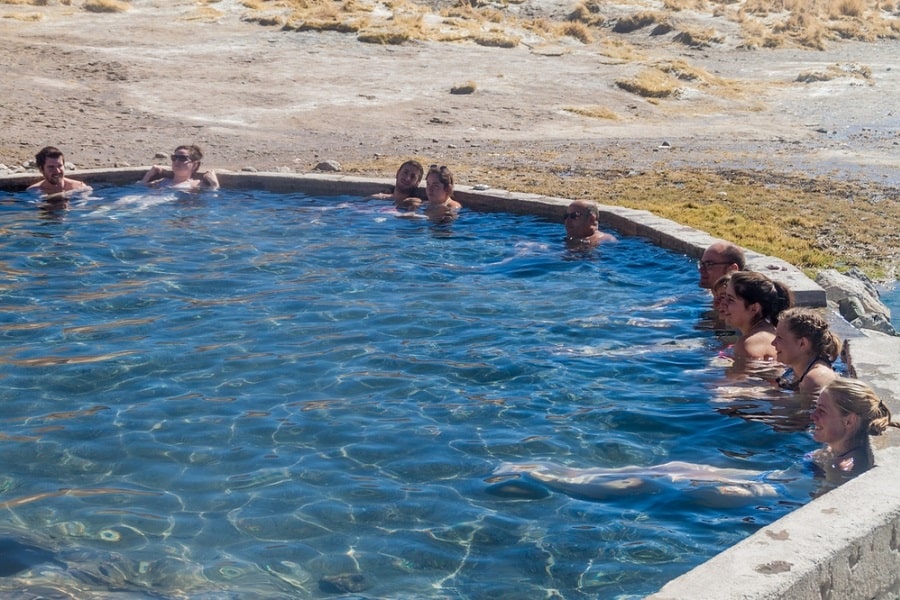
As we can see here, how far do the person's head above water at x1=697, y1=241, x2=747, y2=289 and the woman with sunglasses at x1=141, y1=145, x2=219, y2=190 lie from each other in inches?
249

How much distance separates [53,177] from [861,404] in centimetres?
878

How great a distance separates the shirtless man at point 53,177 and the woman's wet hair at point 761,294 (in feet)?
24.1

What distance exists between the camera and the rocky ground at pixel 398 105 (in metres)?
15.2

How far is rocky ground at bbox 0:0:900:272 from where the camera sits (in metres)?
15.2

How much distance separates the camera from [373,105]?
65.8ft

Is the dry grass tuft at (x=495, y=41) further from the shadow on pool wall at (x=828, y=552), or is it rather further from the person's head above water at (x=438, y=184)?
the shadow on pool wall at (x=828, y=552)

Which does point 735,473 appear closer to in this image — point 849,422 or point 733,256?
point 849,422

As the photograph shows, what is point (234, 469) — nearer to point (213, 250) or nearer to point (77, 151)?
point (213, 250)

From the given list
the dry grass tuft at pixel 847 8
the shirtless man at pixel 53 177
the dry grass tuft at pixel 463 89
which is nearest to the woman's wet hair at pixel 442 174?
the shirtless man at pixel 53 177

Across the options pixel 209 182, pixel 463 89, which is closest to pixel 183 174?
pixel 209 182

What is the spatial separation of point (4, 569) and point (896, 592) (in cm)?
308

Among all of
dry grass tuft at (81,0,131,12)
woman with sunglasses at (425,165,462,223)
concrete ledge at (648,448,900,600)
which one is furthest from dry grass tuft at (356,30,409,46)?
concrete ledge at (648,448,900,600)

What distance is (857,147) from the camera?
56.5ft

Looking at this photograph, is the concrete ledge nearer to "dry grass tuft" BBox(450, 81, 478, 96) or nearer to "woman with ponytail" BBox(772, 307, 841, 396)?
"woman with ponytail" BBox(772, 307, 841, 396)
